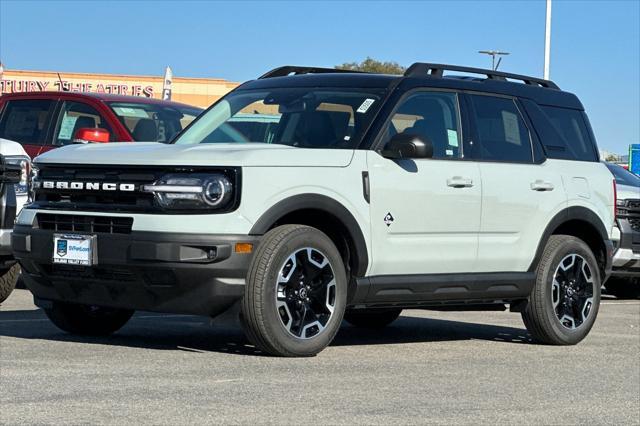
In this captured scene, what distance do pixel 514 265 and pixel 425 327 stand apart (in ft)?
5.12

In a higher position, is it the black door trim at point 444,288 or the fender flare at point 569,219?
the fender flare at point 569,219

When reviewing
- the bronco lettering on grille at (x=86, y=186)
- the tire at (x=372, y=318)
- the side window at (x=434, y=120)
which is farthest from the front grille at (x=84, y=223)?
the tire at (x=372, y=318)

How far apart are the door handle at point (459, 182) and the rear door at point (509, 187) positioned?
0.58 ft

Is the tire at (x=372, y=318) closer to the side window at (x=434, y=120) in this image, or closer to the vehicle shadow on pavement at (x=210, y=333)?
the vehicle shadow on pavement at (x=210, y=333)

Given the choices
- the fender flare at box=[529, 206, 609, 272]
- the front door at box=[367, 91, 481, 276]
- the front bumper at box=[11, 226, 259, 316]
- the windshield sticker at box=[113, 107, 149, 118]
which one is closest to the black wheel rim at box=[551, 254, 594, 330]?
the fender flare at box=[529, 206, 609, 272]

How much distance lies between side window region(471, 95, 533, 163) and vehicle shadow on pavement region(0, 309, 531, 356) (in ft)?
4.60

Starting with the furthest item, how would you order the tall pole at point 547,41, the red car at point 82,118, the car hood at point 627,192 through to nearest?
1. the tall pole at point 547,41
2. the car hood at point 627,192
3. the red car at point 82,118

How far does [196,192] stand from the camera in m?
8.02

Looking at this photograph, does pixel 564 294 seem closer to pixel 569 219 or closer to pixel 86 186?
pixel 569 219

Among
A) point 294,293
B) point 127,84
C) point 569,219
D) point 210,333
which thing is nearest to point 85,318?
point 210,333

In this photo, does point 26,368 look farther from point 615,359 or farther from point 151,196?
point 615,359

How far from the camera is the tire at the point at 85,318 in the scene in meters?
9.24

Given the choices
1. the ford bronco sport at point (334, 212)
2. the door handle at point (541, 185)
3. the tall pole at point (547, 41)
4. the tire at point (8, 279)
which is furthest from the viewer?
the tall pole at point (547, 41)

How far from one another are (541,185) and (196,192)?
3.02 metres
